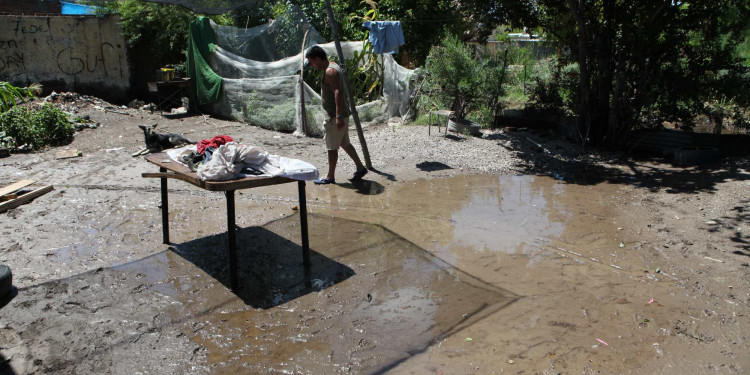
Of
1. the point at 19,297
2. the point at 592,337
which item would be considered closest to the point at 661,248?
the point at 592,337

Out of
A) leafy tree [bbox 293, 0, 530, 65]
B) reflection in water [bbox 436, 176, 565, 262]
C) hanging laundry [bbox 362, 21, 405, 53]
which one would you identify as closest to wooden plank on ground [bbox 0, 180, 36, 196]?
reflection in water [bbox 436, 176, 565, 262]

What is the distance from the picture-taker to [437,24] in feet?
50.1

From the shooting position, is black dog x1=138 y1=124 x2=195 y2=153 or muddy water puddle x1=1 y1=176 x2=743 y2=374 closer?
muddy water puddle x1=1 y1=176 x2=743 y2=374

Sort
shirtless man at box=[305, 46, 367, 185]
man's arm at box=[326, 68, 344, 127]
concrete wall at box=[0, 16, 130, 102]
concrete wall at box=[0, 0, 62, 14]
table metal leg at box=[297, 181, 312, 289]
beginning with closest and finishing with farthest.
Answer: table metal leg at box=[297, 181, 312, 289] < shirtless man at box=[305, 46, 367, 185] < man's arm at box=[326, 68, 344, 127] < concrete wall at box=[0, 16, 130, 102] < concrete wall at box=[0, 0, 62, 14]

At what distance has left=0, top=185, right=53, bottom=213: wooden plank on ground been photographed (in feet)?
19.2

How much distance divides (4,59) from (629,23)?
13.7 meters

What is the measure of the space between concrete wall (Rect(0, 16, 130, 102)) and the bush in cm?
442

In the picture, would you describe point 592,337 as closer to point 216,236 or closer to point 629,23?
point 216,236

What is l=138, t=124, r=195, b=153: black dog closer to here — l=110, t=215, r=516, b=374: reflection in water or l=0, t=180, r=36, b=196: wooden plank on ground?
l=0, t=180, r=36, b=196: wooden plank on ground

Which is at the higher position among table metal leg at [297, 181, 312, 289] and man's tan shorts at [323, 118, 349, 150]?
man's tan shorts at [323, 118, 349, 150]

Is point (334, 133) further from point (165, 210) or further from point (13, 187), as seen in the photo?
point (13, 187)

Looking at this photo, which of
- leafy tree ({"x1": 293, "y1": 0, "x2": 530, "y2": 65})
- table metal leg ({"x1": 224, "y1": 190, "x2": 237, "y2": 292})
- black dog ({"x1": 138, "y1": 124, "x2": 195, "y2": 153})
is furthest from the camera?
leafy tree ({"x1": 293, "y1": 0, "x2": 530, "y2": 65})

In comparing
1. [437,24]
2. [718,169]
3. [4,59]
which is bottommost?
[718,169]

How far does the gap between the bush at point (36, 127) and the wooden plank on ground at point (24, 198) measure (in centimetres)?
318
